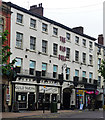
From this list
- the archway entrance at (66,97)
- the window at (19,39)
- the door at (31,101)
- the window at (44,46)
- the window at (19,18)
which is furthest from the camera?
the archway entrance at (66,97)

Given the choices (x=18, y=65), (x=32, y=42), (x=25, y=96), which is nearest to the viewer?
(x=18, y=65)

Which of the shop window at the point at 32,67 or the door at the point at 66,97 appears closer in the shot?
the shop window at the point at 32,67

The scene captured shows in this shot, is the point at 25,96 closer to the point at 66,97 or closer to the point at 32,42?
the point at 32,42

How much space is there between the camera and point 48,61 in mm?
34406

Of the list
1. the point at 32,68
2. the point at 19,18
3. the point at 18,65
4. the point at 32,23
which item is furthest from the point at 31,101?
the point at 19,18

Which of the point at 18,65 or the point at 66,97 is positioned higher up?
the point at 18,65

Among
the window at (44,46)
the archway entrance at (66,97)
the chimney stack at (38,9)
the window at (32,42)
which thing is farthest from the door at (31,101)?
the chimney stack at (38,9)

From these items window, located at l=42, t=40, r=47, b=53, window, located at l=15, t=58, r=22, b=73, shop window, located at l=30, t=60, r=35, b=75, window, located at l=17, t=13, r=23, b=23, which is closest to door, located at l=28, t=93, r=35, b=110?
shop window, located at l=30, t=60, r=35, b=75

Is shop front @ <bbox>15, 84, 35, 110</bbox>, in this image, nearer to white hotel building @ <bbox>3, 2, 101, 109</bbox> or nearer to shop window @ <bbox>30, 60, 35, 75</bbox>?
white hotel building @ <bbox>3, 2, 101, 109</bbox>

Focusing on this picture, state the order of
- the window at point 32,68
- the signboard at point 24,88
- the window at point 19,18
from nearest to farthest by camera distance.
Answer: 1. the signboard at point 24,88
2. the window at point 19,18
3. the window at point 32,68

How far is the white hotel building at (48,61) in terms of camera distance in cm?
3008

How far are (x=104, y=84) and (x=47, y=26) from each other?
1869 cm

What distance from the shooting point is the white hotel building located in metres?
30.1

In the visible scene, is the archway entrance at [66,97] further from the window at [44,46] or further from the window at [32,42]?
the window at [32,42]
